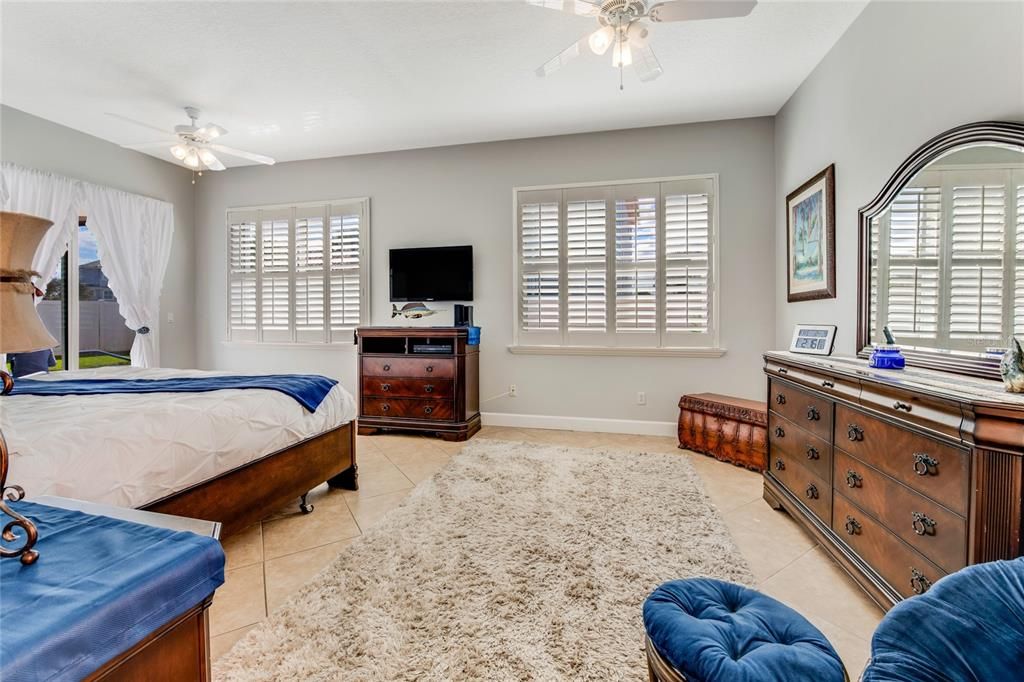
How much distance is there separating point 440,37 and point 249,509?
298cm

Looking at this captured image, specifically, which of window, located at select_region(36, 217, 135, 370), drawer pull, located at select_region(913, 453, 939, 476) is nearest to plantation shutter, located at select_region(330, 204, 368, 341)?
window, located at select_region(36, 217, 135, 370)

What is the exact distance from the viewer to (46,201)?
12.6 ft

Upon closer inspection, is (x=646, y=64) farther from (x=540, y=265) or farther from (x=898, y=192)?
(x=540, y=265)

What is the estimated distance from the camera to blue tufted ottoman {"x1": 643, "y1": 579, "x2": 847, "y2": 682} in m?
0.89

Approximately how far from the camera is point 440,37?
2797 millimetres

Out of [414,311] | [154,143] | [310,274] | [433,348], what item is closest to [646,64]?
[433,348]

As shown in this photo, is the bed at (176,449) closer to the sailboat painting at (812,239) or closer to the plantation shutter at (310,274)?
the plantation shutter at (310,274)

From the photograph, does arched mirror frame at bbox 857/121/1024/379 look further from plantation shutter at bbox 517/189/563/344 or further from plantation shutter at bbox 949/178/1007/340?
plantation shutter at bbox 517/189/563/344

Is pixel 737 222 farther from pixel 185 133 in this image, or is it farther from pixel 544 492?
pixel 185 133

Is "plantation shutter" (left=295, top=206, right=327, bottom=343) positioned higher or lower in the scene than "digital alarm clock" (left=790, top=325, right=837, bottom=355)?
higher

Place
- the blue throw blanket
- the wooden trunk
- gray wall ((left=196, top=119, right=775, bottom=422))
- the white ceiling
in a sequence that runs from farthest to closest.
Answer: gray wall ((left=196, top=119, right=775, bottom=422)) → the wooden trunk → the white ceiling → the blue throw blanket

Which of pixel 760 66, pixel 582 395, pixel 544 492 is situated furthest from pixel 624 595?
pixel 760 66

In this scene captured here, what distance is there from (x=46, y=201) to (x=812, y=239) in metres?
6.36

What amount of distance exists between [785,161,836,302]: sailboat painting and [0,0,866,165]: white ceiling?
877 millimetres
